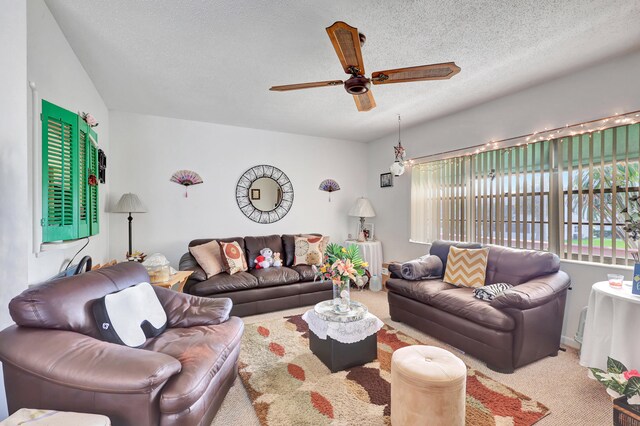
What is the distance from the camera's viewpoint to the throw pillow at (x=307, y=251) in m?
4.30

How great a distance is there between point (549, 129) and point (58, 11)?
423cm

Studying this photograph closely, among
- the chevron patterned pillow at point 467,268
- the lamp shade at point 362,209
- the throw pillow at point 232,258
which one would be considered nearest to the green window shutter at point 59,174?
the throw pillow at point 232,258

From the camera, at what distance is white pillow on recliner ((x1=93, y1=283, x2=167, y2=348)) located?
1628 millimetres

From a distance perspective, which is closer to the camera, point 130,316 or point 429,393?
point 429,393

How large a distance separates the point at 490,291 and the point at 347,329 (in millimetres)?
1424

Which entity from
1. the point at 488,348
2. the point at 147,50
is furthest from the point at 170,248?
the point at 488,348

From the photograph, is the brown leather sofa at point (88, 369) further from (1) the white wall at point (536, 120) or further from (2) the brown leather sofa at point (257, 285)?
(1) the white wall at point (536, 120)

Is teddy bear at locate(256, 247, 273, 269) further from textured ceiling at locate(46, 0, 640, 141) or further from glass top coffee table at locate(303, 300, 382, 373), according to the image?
textured ceiling at locate(46, 0, 640, 141)

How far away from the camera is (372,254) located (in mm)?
4930

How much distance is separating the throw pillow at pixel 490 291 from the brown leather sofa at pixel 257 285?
6.35ft

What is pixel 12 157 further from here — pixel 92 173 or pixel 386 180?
pixel 386 180

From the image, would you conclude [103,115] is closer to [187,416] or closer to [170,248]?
[170,248]

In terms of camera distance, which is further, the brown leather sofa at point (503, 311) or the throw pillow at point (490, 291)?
the throw pillow at point (490, 291)

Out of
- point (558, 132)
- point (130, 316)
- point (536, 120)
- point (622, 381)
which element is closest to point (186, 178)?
point (130, 316)
